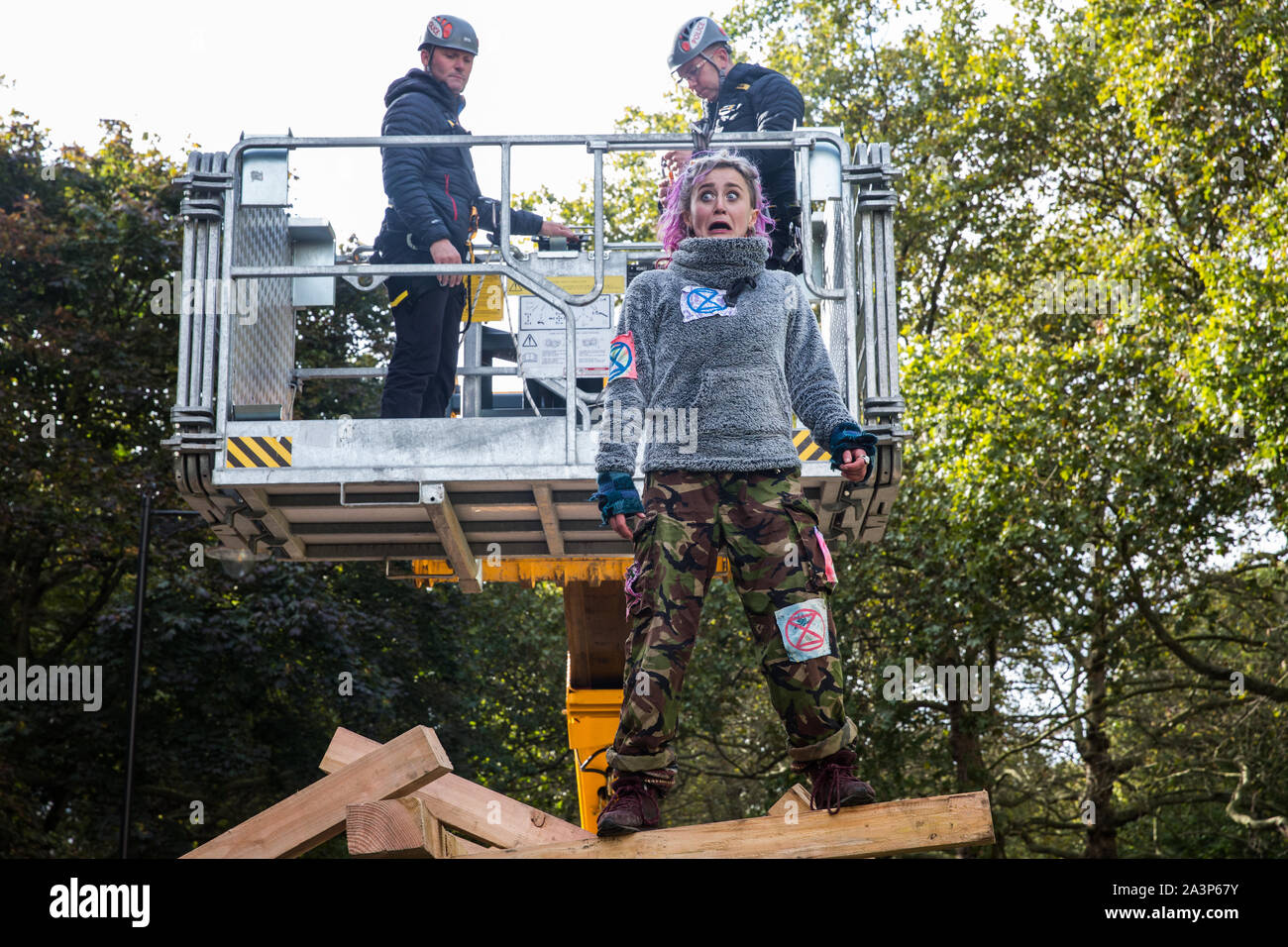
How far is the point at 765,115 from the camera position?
6.81 meters

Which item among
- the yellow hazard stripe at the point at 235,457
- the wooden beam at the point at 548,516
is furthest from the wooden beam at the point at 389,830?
the yellow hazard stripe at the point at 235,457

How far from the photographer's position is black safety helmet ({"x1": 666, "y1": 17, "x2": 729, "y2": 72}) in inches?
290

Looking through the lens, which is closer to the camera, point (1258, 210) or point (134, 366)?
point (1258, 210)

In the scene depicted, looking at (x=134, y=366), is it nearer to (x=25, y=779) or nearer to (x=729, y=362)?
(x=25, y=779)

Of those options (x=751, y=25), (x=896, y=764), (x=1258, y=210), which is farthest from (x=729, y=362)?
(x=751, y=25)

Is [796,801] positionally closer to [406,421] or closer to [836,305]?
[406,421]

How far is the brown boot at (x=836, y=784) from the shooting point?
379cm

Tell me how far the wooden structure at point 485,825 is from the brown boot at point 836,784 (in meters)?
A: 0.04

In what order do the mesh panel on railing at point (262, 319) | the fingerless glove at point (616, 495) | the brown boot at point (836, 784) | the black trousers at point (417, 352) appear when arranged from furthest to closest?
1. the black trousers at point (417, 352)
2. the mesh panel on railing at point (262, 319)
3. the fingerless glove at point (616, 495)
4. the brown boot at point (836, 784)

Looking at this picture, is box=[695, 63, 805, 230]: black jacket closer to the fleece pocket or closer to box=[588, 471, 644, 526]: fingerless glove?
A: the fleece pocket

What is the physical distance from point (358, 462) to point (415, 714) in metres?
14.1

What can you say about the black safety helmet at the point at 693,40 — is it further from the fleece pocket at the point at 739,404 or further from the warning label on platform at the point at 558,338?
the fleece pocket at the point at 739,404

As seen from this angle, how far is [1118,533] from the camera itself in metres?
14.4

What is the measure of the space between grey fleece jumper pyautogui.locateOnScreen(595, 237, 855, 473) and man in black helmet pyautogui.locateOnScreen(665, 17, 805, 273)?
69.1 inches
